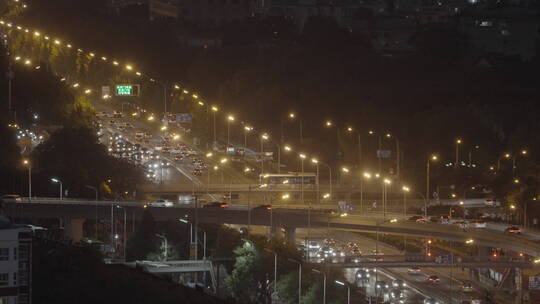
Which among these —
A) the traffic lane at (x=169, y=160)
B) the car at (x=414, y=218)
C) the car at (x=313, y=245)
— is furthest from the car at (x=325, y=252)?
the traffic lane at (x=169, y=160)

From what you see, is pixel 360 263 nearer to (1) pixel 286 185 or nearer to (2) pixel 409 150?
(1) pixel 286 185

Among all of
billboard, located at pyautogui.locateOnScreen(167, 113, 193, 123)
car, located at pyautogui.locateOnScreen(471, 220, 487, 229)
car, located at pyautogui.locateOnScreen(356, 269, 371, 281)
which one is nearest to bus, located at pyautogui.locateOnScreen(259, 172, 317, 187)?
billboard, located at pyautogui.locateOnScreen(167, 113, 193, 123)

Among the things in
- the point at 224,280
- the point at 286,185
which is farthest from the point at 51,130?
the point at 224,280

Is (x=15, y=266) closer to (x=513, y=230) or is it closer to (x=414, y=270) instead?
(x=513, y=230)

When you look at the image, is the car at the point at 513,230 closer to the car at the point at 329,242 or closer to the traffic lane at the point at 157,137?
the car at the point at 329,242

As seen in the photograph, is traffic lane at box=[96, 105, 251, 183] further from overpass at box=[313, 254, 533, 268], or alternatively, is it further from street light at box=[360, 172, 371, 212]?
overpass at box=[313, 254, 533, 268]

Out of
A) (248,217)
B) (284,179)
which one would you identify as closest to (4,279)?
(248,217)

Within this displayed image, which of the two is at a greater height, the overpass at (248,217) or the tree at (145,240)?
the overpass at (248,217)
